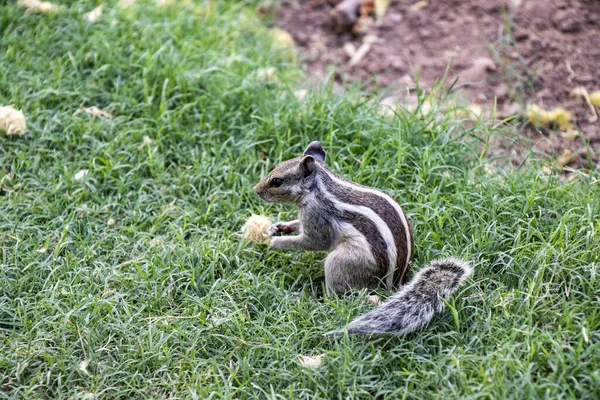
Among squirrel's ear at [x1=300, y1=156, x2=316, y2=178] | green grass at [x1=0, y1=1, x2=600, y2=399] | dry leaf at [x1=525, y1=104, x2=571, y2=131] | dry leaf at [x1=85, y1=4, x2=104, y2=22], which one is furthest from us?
dry leaf at [x1=85, y1=4, x2=104, y2=22]

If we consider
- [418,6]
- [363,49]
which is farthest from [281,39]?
[418,6]

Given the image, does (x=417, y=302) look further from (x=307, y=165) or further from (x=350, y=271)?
(x=307, y=165)

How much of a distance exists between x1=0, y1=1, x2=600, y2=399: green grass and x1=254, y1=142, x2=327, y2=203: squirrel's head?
0.40 metres

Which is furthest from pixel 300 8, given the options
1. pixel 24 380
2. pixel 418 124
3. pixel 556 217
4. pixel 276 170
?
pixel 24 380

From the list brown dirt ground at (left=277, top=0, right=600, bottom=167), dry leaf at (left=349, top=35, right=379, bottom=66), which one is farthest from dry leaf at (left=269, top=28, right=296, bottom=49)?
dry leaf at (left=349, top=35, right=379, bottom=66)

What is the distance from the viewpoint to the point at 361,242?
379 centimetres

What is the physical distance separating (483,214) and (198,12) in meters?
3.49

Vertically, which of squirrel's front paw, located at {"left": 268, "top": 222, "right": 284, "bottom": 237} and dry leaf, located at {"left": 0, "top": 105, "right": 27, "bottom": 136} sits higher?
dry leaf, located at {"left": 0, "top": 105, "right": 27, "bottom": 136}

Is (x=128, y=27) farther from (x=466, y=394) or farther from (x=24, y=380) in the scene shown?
(x=466, y=394)

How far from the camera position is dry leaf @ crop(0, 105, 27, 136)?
4855 millimetres

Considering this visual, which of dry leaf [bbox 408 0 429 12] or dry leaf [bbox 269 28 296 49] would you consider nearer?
dry leaf [bbox 269 28 296 49]

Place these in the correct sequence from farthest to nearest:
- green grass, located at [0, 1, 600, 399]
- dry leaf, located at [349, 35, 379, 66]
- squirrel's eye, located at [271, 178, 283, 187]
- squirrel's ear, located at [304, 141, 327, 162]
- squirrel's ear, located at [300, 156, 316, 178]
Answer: dry leaf, located at [349, 35, 379, 66] < squirrel's ear, located at [304, 141, 327, 162] < squirrel's eye, located at [271, 178, 283, 187] < squirrel's ear, located at [300, 156, 316, 178] < green grass, located at [0, 1, 600, 399]

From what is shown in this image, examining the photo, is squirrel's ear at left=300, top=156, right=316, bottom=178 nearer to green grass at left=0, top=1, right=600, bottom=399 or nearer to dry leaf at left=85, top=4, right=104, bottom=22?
green grass at left=0, top=1, right=600, bottom=399

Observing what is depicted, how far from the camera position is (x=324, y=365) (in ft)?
Answer: 11.1
